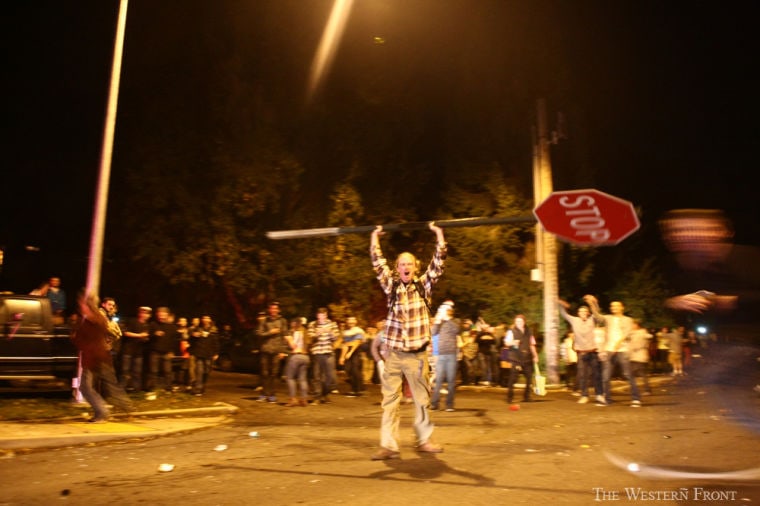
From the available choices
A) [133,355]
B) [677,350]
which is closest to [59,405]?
[133,355]

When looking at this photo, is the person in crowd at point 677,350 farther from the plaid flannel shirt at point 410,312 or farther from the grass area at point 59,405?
the plaid flannel shirt at point 410,312

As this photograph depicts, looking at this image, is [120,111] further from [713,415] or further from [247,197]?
[713,415]

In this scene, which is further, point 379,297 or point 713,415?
point 379,297

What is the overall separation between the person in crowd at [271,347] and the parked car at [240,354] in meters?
6.98

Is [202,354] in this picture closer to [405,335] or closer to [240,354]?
[240,354]

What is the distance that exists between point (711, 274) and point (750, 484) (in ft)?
8.20

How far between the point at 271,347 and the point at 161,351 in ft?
7.28

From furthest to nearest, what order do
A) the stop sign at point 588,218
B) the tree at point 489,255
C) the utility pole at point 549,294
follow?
1. the tree at point 489,255
2. the utility pole at point 549,294
3. the stop sign at point 588,218

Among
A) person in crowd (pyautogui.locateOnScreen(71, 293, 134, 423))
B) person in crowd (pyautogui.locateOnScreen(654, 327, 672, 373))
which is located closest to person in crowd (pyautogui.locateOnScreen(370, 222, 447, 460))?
person in crowd (pyautogui.locateOnScreen(71, 293, 134, 423))

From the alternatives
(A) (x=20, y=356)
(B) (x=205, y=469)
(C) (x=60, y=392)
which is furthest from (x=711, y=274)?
(C) (x=60, y=392)

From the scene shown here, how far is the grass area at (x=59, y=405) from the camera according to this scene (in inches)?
442

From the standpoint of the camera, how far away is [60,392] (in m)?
14.9

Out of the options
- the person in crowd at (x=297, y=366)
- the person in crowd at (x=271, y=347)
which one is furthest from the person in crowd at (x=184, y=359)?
the person in crowd at (x=297, y=366)

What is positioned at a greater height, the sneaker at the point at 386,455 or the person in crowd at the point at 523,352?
the person in crowd at the point at 523,352
